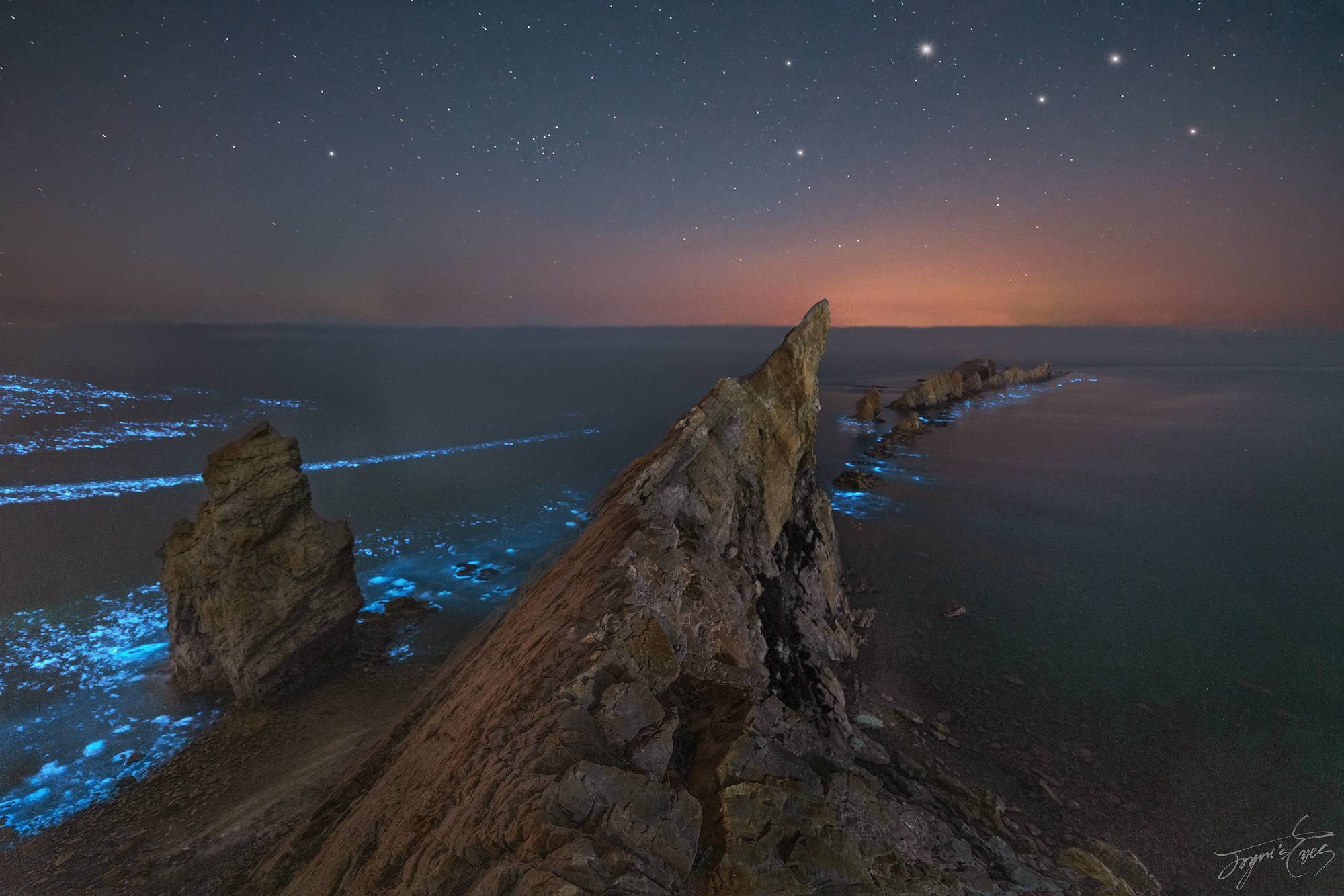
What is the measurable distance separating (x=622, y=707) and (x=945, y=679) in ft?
36.7

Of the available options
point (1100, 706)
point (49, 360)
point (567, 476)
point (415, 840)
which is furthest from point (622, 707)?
point (49, 360)

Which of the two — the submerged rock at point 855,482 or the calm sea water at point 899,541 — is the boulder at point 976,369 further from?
the submerged rock at point 855,482

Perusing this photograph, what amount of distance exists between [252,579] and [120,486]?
2906 centimetres

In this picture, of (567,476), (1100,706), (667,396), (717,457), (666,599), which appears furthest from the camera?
(667,396)

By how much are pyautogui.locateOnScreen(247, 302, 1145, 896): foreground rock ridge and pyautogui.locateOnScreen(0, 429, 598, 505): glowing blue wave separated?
34.0 meters

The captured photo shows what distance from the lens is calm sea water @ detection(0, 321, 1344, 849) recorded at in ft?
38.9

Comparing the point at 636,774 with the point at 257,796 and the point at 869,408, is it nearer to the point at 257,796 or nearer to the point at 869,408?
the point at 257,796

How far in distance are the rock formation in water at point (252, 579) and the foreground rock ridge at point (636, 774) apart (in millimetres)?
6087

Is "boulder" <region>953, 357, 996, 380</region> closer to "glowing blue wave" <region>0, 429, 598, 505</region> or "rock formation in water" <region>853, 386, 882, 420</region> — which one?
"rock formation in water" <region>853, 386, 882, 420</region>

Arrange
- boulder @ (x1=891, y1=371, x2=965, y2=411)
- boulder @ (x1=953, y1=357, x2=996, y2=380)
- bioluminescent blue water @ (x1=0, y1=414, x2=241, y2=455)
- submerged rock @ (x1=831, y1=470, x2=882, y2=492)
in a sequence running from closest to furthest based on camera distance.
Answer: submerged rock @ (x1=831, y1=470, x2=882, y2=492) < bioluminescent blue water @ (x1=0, y1=414, x2=241, y2=455) < boulder @ (x1=891, y1=371, x2=965, y2=411) < boulder @ (x1=953, y1=357, x2=996, y2=380)

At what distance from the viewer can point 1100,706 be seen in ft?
38.9

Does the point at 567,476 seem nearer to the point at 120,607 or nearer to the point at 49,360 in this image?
the point at 120,607
